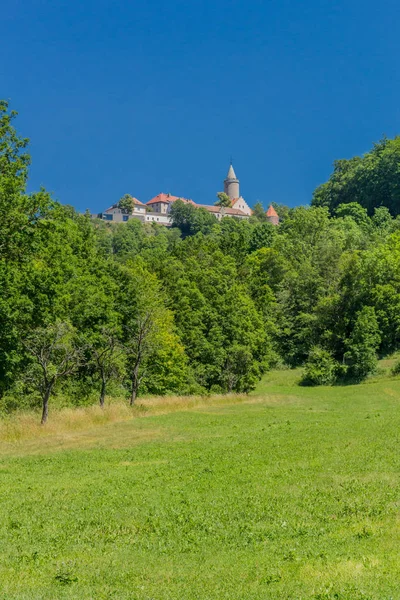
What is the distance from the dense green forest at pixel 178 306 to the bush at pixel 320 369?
0.55 feet

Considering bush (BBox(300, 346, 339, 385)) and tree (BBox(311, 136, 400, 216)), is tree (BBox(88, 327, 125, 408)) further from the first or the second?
tree (BBox(311, 136, 400, 216))

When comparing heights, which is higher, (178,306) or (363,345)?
(178,306)

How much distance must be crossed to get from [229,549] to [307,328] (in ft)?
219

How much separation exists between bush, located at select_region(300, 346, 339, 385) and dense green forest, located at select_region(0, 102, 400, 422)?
0.55 feet

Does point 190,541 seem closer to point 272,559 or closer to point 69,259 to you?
point 272,559

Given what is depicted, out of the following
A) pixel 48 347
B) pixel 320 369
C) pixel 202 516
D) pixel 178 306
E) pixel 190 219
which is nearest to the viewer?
pixel 202 516

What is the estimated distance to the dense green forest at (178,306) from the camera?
30750 mm


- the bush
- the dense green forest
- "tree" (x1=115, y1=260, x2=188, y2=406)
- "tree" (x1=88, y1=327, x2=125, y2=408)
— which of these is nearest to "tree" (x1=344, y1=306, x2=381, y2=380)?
the dense green forest

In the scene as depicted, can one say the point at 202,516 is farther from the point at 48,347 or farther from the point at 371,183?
the point at 371,183

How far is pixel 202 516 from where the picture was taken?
11.4 meters

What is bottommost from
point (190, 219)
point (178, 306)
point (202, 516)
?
point (202, 516)

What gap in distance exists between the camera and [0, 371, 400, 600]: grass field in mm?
8062

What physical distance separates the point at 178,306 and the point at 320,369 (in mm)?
18877

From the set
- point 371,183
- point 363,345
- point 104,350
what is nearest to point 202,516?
point 104,350
